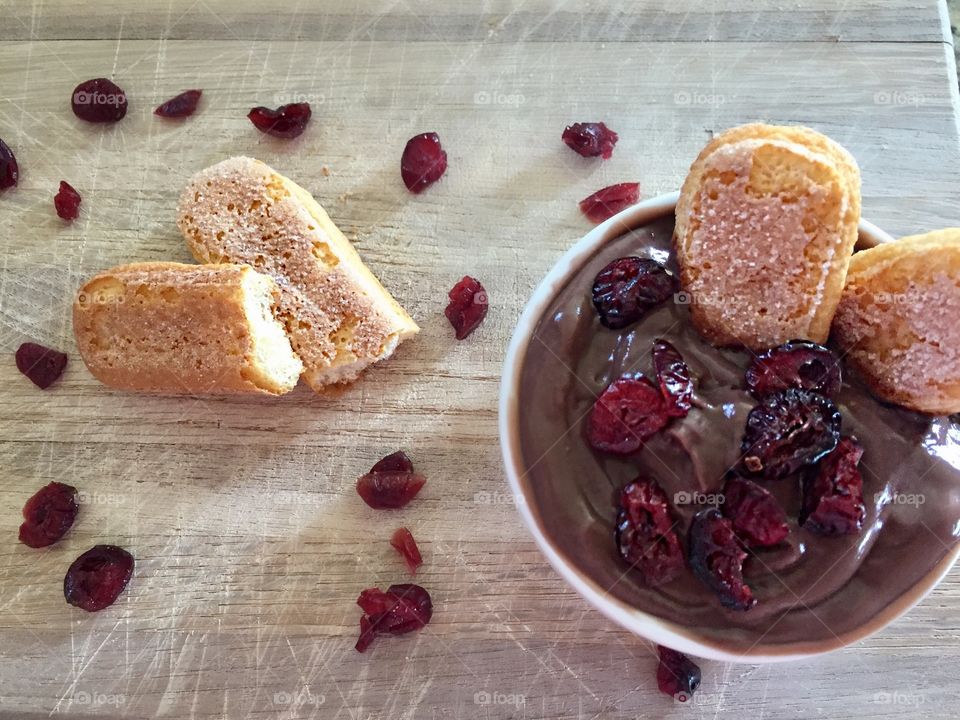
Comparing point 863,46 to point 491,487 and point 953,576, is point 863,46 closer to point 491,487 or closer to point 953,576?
point 953,576

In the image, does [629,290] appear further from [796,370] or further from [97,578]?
[97,578]

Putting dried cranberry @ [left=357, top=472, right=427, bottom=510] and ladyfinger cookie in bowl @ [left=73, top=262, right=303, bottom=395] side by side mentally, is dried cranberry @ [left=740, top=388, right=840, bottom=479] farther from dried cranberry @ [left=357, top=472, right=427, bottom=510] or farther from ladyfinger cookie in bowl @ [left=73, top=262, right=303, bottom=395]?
ladyfinger cookie in bowl @ [left=73, top=262, right=303, bottom=395]

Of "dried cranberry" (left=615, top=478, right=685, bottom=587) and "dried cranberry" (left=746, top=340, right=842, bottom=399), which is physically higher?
"dried cranberry" (left=746, top=340, right=842, bottom=399)

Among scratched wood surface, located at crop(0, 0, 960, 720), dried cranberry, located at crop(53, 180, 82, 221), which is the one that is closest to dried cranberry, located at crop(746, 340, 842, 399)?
scratched wood surface, located at crop(0, 0, 960, 720)

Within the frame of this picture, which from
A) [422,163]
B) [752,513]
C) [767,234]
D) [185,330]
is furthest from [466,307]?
[752,513]

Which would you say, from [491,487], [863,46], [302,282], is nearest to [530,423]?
[491,487]

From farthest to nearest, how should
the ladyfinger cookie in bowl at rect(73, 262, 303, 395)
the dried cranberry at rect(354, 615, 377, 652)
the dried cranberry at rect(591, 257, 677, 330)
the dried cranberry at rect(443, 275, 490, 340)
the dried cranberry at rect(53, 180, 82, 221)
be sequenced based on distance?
the dried cranberry at rect(53, 180, 82, 221) → the dried cranberry at rect(443, 275, 490, 340) → the dried cranberry at rect(354, 615, 377, 652) → the ladyfinger cookie in bowl at rect(73, 262, 303, 395) → the dried cranberry at rect(591, 257, 677, 330)
